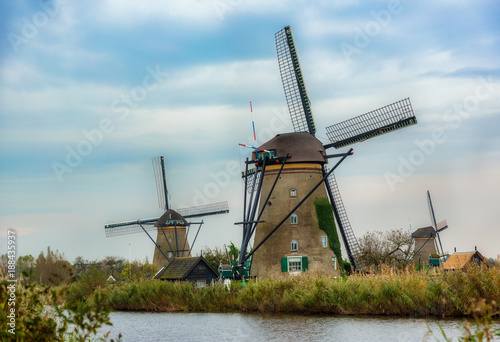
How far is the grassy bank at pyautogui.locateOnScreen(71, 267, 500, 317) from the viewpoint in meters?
18.5

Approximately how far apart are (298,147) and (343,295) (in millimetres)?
9694

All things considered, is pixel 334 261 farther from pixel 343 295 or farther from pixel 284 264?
pixel 343 295

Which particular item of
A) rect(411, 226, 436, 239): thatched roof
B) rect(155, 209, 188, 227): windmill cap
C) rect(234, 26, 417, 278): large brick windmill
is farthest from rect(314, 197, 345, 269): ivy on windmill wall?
rect(411, 226, 436, 239): thatched roof

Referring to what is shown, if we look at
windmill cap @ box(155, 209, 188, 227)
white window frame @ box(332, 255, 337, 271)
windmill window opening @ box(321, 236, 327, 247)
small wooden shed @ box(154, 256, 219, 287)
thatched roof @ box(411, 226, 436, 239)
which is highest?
windmill cap @ box(155, 209, 188, 227)

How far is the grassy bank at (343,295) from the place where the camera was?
1847 centimetres

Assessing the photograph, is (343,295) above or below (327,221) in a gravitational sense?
below

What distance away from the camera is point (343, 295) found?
21.3 m

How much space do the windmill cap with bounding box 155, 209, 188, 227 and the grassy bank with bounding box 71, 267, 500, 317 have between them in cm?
2144

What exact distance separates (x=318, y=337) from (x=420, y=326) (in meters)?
3.42

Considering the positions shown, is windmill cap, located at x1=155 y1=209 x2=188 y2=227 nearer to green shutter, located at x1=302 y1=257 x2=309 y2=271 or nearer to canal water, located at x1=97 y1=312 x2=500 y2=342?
green shutter, located at x1=302 y1=257 x2=309 y2=271

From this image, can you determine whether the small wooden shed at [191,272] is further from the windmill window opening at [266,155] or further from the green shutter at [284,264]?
the windmill window opening at [266,155]

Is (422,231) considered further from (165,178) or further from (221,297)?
(221,297)

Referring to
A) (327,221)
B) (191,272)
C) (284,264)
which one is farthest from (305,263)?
(191,272)

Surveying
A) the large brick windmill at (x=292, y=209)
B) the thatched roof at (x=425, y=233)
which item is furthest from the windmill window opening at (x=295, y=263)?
the thatched roof at (x=425, y=233)
